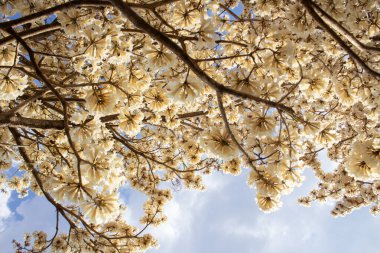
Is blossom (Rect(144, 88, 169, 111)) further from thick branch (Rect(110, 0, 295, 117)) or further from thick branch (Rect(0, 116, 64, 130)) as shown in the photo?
thick branch (Rect(110, 0, 295, 117))

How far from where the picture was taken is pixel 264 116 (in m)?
2.79

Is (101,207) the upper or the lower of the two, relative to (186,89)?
lower

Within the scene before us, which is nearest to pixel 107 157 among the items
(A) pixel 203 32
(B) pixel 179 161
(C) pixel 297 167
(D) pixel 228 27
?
(A) pixel 203 32

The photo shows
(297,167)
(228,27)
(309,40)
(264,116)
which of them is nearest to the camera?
(264,116)

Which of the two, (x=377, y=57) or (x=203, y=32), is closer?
(x=203, y=32)

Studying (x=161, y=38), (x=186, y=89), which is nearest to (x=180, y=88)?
(x=186, y=89)

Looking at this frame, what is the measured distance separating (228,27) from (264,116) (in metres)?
3.24

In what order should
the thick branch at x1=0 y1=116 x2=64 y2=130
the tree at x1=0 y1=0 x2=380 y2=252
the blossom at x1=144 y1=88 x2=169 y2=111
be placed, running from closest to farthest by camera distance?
the tree at x1=0 y1=0 x2=380 y2=252
the thick branch at x1=0 y1=116 x2=64 y2=130
the blossom at x1=144 y1=88 x2=169 y2=111

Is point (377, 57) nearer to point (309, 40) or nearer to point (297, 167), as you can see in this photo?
point (309, 40)

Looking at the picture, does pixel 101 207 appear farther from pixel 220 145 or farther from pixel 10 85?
pixel 10 85

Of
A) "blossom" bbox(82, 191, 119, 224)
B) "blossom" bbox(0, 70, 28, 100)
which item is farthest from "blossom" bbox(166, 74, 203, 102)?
"blossom" bbox(0, 70, 28, 100)

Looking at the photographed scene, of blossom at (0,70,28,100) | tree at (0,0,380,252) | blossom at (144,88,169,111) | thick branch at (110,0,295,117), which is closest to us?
thick branch at (110,0,295,117)

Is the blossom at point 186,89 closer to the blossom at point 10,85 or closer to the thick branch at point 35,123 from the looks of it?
the thick branch at point 35,123

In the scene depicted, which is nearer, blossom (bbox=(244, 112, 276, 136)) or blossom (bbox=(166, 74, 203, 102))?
blossom (bbox=(166, 74, 203, 102))
